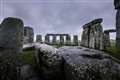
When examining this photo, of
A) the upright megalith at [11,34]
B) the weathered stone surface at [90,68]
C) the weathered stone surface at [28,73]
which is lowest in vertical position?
the weathered stone surface at [28,73]

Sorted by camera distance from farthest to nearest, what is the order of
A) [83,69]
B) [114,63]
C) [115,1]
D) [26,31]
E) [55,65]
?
1. [26,31]
2. [115,1]
3. [55,65]
4. [114,63]
5. [83,69]

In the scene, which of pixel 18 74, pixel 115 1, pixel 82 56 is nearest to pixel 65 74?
pixel 82 56

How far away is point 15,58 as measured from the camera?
5.53m

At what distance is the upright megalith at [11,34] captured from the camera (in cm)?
580

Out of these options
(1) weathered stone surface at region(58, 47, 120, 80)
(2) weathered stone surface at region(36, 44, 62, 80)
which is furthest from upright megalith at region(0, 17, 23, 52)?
(1) weathered stone surface at region(58, 47, 120, 80)

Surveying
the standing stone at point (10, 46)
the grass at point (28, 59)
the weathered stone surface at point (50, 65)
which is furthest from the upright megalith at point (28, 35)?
the weathered stone surface at point (50, 65)

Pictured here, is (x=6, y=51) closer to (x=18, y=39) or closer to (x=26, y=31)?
(x=18, y=39)

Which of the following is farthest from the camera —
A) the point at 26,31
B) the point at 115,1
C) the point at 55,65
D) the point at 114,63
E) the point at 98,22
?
the point at 26,31

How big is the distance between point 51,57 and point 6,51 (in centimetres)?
179

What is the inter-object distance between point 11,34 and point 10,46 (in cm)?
50

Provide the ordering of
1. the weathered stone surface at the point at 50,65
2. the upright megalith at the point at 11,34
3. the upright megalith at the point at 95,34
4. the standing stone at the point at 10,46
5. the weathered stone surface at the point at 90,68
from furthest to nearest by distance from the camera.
→ the upright megalith at the point at 95,34
the upright megalith at the point at 11,34
the weathered stone surface at the point at 50,65
the standing stone at the point at 10,46
the weathered stone surface at the point at 90,68

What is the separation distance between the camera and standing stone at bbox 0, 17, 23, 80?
5316mm

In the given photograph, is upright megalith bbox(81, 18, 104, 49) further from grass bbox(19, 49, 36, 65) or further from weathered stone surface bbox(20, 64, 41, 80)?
weathered stone surface bbox(20, 64, 41, 80)

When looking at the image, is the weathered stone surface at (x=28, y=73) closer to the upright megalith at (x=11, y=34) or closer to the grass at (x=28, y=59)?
the grass at (x=28, y=59)
